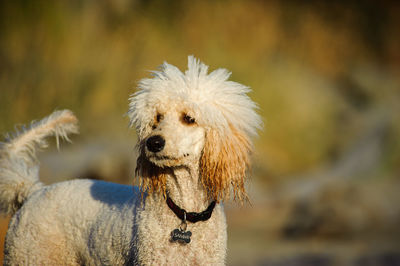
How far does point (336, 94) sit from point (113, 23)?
658 centimetres

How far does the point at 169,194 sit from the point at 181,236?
0.30 m

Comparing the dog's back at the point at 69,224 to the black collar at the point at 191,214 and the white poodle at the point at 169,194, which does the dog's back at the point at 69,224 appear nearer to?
the white poodle at the point at 169,194

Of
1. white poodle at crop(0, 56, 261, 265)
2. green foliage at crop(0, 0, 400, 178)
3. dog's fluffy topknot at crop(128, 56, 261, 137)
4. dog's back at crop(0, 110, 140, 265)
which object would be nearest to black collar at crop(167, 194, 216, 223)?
white poodle at crop(0, 56, 261, 265)

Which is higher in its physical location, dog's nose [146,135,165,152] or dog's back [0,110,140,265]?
dog's nose [146,135,165,152]

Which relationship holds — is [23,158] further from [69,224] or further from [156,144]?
[156,144]

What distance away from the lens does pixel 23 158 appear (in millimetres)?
4402

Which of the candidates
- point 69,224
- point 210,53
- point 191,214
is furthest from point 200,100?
point 210,53

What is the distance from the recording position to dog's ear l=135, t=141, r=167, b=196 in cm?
349

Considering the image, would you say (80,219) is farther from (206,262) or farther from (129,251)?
(206,262)

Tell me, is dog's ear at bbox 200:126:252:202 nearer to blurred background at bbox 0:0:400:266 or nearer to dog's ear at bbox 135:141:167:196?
dog's ear at bbox 135:141:167:196

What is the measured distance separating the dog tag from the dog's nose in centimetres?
50

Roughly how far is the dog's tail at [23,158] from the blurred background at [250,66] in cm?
845

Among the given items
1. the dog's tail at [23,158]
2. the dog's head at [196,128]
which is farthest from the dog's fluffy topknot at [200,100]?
the dog's tail at [23,158]

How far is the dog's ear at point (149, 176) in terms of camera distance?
3.49 m
